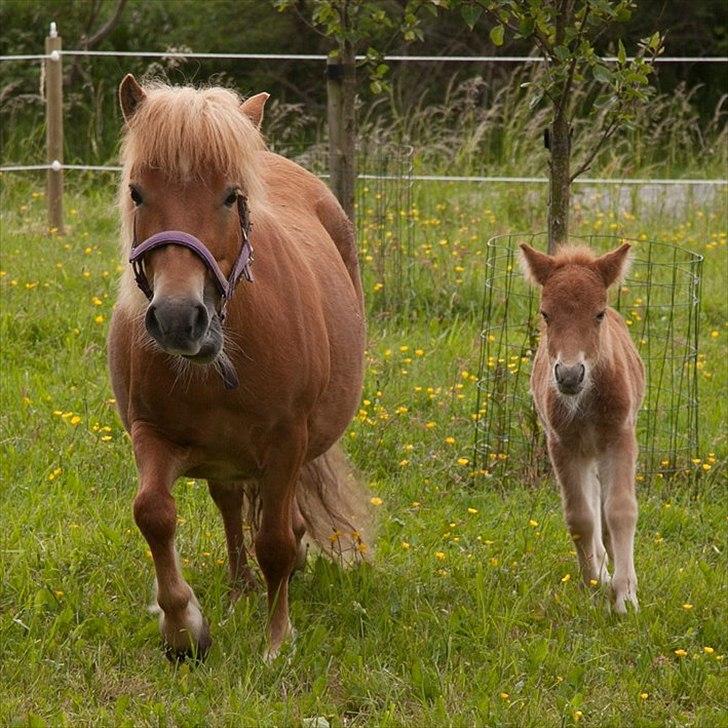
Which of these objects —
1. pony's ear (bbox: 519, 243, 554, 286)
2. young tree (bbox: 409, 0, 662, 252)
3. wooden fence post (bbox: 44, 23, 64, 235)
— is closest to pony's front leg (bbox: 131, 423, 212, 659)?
pony's ear (bbox: 519, 243, 554, 286)

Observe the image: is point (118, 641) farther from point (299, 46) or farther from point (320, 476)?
point (299, 46)

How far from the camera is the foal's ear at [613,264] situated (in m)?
5.21

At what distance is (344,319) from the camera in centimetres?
501

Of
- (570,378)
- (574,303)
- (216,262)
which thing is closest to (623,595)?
(570,378)

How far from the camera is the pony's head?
3473 millimetres

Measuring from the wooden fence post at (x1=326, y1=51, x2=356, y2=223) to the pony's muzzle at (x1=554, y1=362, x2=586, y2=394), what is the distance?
2.86m

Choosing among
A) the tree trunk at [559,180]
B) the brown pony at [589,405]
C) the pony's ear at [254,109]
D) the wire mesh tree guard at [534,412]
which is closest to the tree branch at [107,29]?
the wire mesh tree guard at [534,412]

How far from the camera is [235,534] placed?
193 inches

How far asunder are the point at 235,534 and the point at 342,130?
3.42 meters

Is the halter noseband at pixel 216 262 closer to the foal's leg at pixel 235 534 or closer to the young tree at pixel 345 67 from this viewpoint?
the foal's leg at pixel 235 534

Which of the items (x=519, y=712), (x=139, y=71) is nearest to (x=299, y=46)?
(x=139, y=71)

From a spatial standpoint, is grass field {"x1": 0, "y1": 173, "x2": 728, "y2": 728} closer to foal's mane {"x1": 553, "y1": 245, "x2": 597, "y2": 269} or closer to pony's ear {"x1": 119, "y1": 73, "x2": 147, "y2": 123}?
pony's ear {"x1": 119, "y1": 73, "x2": 147, "y2": 123}

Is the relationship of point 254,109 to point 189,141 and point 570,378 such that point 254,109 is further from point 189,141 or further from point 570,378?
point 570,378

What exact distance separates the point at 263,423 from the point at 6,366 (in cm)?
349
